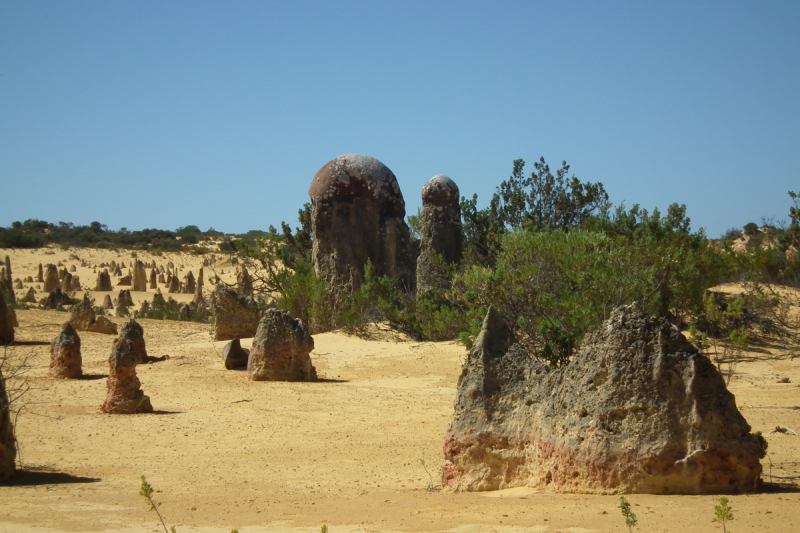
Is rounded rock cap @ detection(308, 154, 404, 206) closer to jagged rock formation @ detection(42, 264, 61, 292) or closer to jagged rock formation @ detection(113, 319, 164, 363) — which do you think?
jagged rock formation @ detection(113, 319, 164, 363)

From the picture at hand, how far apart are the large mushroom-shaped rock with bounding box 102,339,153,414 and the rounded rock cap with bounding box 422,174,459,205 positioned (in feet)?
30.3

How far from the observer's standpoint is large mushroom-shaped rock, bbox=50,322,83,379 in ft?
38.1

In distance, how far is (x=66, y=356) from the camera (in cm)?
1162

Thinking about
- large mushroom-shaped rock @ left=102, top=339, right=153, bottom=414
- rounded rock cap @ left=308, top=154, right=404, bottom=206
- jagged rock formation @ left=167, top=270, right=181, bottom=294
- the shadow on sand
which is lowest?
the shadow on sand

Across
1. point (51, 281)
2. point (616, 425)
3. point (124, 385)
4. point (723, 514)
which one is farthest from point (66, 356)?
point (51, 281)

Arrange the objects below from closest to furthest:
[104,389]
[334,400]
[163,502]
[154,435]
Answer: [163,502]
[154,435]
[334,400]
[104,389]

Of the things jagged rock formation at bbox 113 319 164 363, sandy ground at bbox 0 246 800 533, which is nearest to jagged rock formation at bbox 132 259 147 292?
sandy ground at bbox 0 246 800 533

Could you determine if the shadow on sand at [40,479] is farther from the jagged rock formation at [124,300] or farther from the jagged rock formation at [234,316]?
the jagged rock formation at [124,300]

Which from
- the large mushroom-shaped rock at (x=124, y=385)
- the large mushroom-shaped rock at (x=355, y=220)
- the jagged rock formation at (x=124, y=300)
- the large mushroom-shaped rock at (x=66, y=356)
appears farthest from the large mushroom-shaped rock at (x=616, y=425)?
the jagged rock formation at (x=124, y=300)

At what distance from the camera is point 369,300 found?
16.3 m

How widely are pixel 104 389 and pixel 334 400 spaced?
134 inches

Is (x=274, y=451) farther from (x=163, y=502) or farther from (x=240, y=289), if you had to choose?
(x=240, y=289)

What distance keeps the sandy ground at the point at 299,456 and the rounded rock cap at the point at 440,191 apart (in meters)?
4.03

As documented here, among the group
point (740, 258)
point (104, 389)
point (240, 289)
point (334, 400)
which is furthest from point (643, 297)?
point (240, 289)
